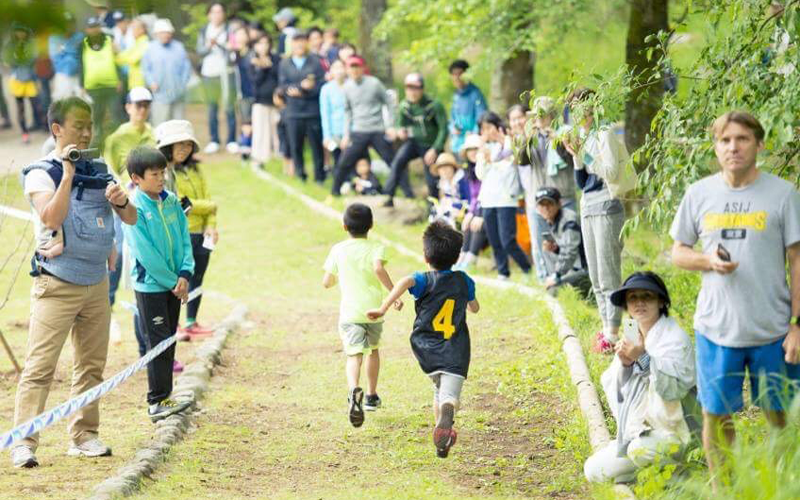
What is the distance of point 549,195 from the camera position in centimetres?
1151

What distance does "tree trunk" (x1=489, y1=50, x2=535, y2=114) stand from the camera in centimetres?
1892

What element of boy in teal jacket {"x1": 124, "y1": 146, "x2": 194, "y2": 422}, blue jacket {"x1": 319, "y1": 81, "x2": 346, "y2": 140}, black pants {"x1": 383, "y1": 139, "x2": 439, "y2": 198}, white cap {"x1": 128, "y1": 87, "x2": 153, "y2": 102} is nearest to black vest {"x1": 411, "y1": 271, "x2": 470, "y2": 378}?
boy in teal jacket {"x1": 124, "y1": 146, "x2": 194, "y2": 422}

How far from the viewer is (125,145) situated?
1021 cm

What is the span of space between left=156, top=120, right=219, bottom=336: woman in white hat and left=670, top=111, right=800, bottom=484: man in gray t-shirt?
491 centimetres

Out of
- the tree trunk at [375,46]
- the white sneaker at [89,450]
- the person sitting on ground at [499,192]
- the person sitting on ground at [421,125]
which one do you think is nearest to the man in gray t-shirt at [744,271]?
the white sneaker at [89,450]

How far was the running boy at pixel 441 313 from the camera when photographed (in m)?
7.58

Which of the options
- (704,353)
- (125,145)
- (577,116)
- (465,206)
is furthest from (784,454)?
(465,206)

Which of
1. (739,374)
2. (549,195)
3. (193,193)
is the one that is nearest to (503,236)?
(549,195)

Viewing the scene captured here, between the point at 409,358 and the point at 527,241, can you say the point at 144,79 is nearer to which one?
the point at 409,358

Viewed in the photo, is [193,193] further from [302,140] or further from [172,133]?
[302,140]

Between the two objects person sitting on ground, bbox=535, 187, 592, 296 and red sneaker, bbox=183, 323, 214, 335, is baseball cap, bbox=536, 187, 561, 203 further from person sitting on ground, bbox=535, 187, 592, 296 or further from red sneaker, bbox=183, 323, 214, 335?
red sneaker, bbox=183, 323, 214, 335

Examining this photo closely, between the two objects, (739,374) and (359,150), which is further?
(359,150)

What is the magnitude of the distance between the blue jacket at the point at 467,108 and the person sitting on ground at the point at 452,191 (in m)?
1.67

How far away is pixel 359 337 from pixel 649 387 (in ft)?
8.05
